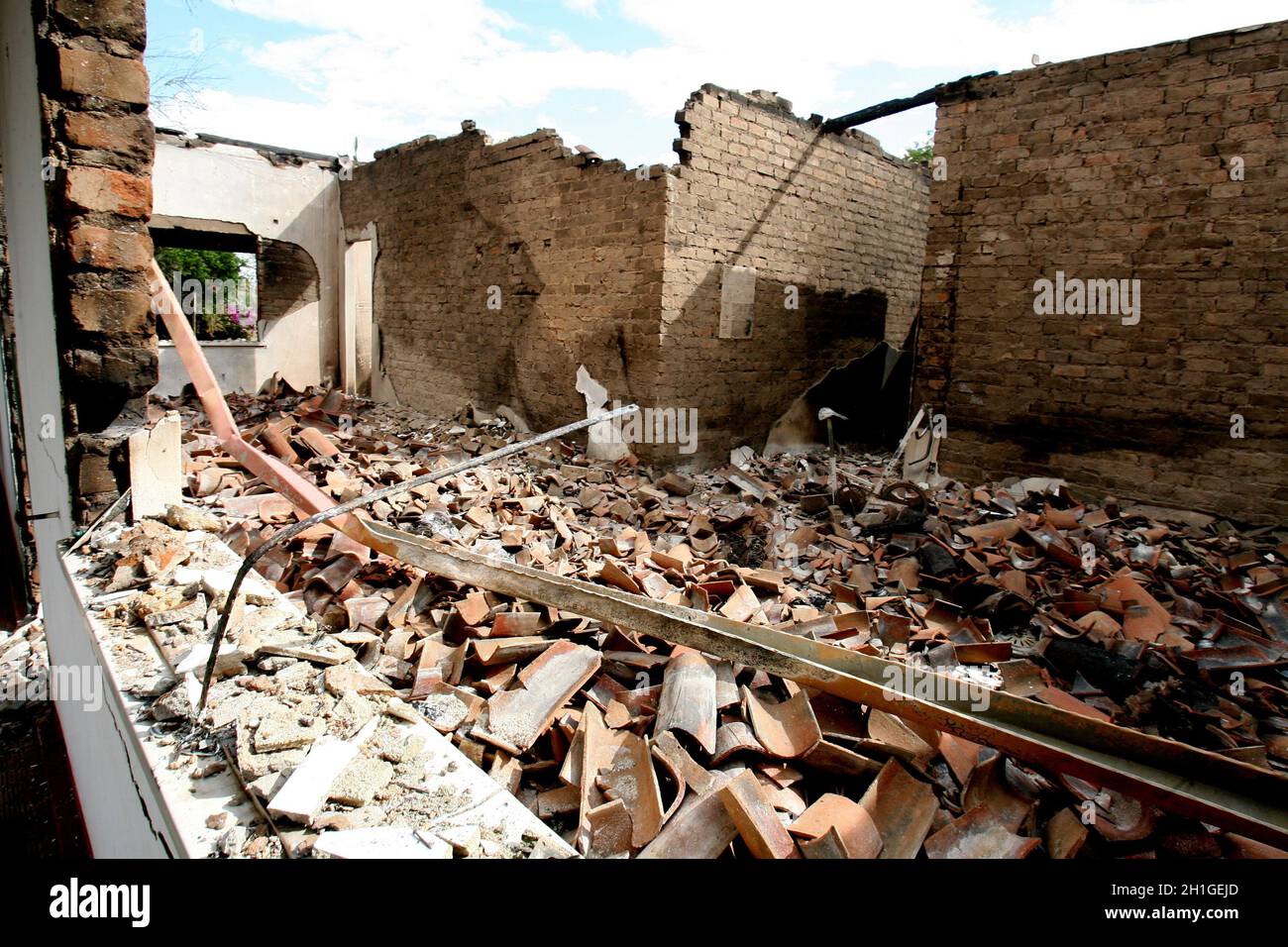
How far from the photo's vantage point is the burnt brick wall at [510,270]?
770cm

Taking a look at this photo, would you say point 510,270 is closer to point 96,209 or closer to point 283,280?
point 96,209

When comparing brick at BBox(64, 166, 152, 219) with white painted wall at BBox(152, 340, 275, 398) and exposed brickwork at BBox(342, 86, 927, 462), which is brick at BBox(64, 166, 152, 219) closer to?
exposed brickwork at BBox(342, 86, 927, 462)

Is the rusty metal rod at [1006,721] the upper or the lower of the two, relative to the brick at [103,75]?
lower

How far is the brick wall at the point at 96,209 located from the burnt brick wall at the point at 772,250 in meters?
4.77

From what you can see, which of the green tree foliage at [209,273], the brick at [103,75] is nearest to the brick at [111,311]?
the brick at [103,75]

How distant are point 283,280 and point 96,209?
10690 millimetres

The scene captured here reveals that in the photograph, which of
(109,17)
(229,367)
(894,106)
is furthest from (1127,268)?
(229,367)

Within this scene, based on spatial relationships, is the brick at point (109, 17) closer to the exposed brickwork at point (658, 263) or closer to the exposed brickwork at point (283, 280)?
the exposed brickwork at point (658, 263)

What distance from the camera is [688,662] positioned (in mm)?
2926

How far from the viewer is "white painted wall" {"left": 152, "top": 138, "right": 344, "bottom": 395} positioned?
36.6 feet

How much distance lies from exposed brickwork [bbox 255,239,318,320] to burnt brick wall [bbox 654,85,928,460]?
8559mm

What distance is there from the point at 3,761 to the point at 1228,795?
5.92 meters

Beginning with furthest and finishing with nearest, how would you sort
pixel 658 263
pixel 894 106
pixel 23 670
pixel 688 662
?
pixel 894 106 → pixel 658 263 → pixel 23 670 → pixel 688 662
